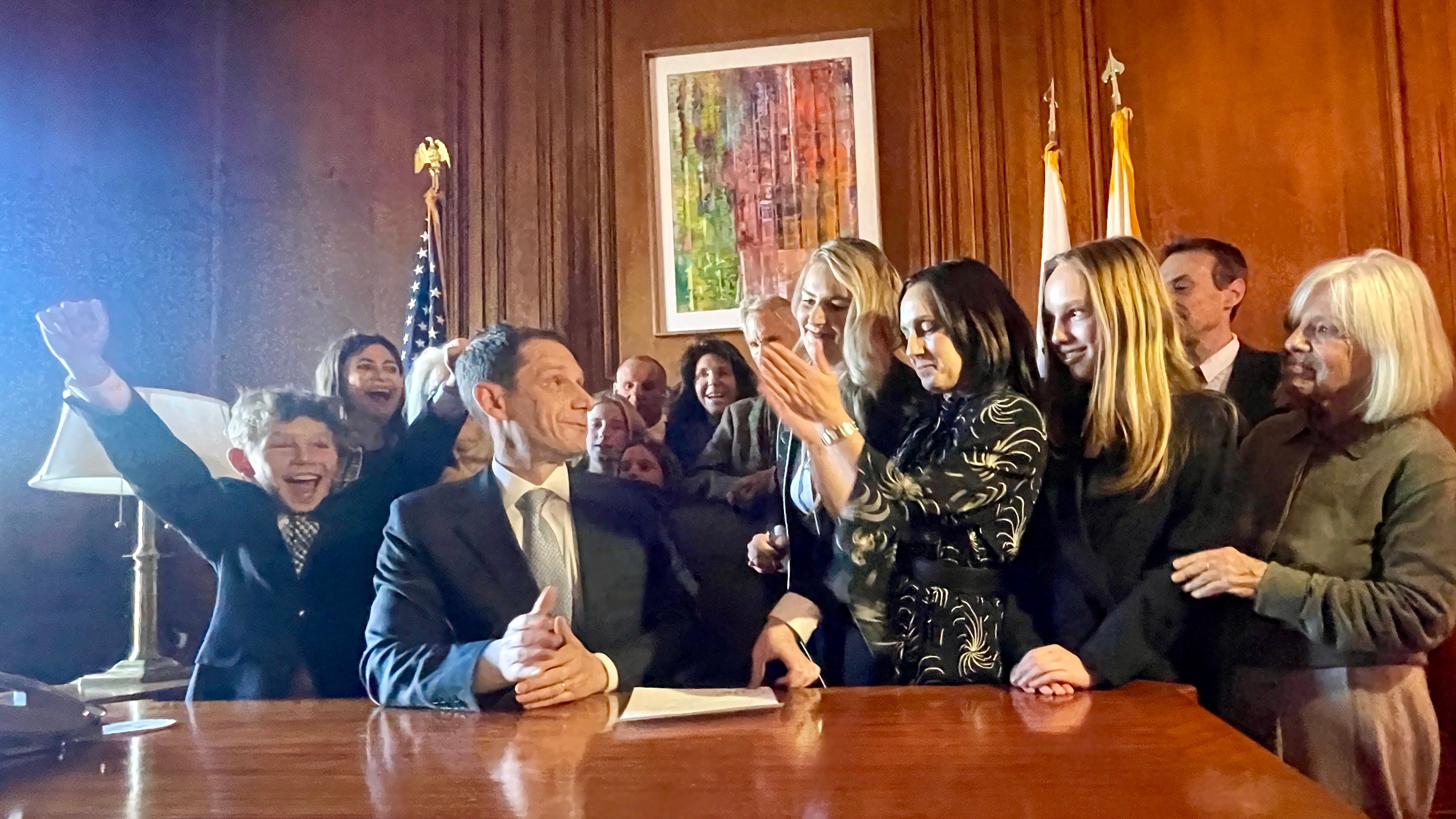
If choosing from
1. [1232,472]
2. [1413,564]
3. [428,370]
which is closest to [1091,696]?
[1232,472]

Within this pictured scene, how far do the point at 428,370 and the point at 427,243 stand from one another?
2.98 ft

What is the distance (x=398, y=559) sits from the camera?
2045 mm

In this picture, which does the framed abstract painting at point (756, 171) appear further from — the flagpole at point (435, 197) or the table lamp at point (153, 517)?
the table lamp at point (153, 517)

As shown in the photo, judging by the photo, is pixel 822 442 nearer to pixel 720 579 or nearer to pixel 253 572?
pixel 720 579

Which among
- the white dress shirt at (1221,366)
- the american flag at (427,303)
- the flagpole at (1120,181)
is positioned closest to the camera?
the white dress shirt at (1221,366)

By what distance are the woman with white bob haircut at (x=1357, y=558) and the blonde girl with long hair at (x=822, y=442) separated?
0.72 m

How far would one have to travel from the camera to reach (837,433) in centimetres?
187

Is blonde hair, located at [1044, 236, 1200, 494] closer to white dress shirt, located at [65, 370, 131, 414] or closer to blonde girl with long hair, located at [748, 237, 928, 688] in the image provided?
blonde girl with long hair, located at [748, 237, 928, 688]

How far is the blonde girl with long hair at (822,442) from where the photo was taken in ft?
6.66

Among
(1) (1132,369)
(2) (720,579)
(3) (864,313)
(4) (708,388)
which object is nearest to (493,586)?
(2) (720,579)

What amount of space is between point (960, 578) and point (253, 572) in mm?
1558

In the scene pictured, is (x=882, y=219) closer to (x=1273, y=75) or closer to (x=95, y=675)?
(x=1273, y=75)

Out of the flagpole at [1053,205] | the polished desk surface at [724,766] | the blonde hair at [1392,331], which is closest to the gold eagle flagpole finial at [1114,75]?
the flagpole at [1053,205]

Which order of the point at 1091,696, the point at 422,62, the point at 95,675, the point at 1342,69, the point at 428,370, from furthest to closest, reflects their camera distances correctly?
the point at 422,62 < the point at 1342,69 < the point at 95,675 < the point at 428,370 < the point at 1091,696
